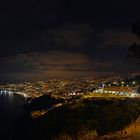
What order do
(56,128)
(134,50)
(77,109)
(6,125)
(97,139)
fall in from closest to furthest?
(97,139), (134,50), (56,128), (77,109), (6,125)

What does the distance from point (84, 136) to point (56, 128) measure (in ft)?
194

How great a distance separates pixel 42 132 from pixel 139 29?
54.9m

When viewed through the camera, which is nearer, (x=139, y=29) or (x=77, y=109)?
(x=139, y=29)

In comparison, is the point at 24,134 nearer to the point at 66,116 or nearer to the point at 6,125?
the point at 66,116

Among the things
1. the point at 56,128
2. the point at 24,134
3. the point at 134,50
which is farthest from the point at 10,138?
the point at 134,50

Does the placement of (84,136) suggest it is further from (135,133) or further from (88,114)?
(88,114)

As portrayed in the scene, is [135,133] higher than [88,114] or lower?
higher

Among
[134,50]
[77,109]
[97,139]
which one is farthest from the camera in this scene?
[77,109]

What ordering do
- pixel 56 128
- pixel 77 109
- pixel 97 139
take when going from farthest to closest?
pixel 77 109 → pixel 56 128 → pixel 97 139

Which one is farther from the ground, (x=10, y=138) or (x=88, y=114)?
(x=88, y=114)

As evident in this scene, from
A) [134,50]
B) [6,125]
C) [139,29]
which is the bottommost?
[6,125]

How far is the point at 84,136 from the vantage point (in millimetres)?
14789

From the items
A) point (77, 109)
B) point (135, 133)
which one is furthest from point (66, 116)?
point (135, 133)

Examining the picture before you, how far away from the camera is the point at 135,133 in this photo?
14914mm
